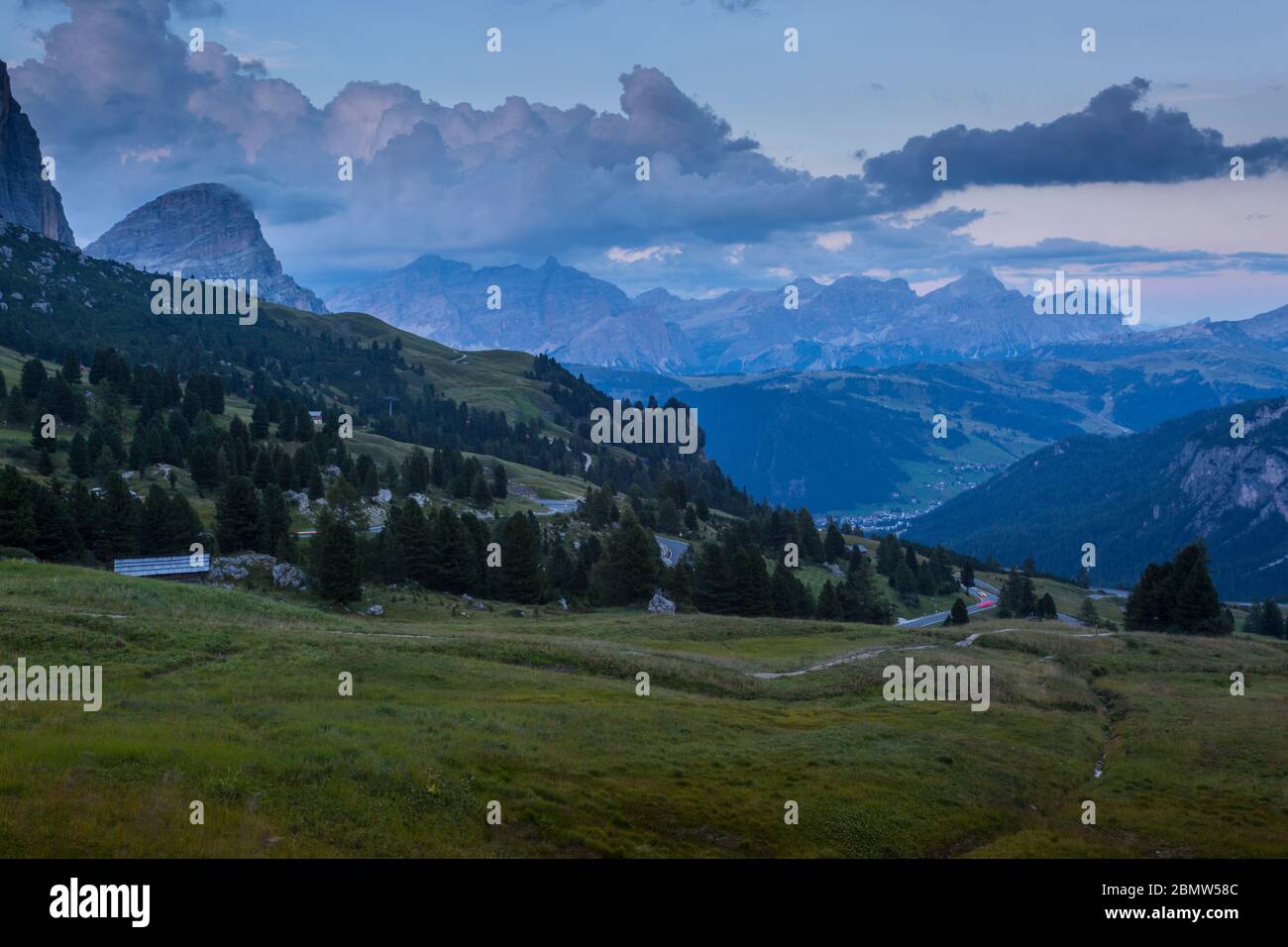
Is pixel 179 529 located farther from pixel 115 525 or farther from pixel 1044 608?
pixel 1044 608

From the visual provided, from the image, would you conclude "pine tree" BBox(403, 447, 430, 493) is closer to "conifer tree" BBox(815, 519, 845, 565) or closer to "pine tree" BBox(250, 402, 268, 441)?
"pine tree" BBox(250, 402, 268, 441)

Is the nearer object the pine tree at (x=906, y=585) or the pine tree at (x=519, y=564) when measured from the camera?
the pine tree at (x=519, y=564)

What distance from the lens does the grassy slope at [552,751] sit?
23609 mm

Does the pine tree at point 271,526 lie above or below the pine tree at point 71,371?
below

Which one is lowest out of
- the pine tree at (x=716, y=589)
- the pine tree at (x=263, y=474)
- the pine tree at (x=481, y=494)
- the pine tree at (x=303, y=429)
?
the pine tree at (x=716, y=589)

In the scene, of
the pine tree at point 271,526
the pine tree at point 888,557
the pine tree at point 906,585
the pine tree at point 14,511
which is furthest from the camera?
the pine tree at point 888,557

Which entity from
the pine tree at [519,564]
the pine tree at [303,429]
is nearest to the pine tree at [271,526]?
the pine tree at [519,564]

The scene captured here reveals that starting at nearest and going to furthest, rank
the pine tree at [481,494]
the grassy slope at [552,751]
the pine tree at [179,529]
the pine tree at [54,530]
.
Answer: the grassy slope at [552,751]
the pine tree at [54,530]
the pine tree at [179,529]
the pine tree at [481,494]

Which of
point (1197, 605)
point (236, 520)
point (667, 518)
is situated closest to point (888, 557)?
point (667, 518)

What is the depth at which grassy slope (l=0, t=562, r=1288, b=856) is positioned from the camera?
23.6 metres

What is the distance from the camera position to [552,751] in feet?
103

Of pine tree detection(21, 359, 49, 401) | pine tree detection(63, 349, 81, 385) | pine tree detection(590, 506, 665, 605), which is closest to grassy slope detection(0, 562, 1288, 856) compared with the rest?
pine tree detection(590, 506, 665, 605)

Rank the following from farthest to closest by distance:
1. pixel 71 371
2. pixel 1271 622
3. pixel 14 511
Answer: pixel 71 371 < pixel 1271 622 < pixel 14 511

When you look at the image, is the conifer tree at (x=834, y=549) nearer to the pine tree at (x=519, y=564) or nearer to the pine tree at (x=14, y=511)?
the pine tree at (x=519, y=564)
